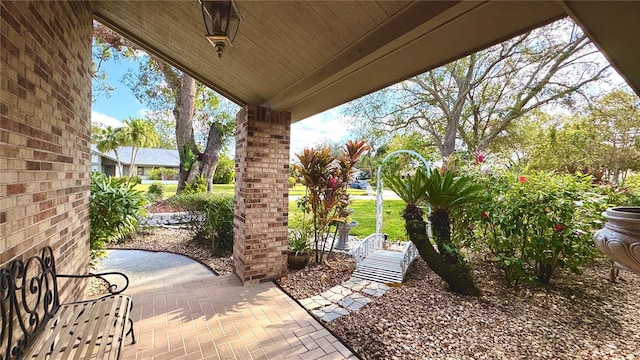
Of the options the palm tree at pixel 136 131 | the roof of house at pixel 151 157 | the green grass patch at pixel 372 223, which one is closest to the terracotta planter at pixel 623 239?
the green grass patch at pixel 372 223

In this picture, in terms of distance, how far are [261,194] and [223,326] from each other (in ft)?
5.57

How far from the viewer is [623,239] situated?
5.12 feet

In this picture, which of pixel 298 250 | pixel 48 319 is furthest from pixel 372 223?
pixel 48 319

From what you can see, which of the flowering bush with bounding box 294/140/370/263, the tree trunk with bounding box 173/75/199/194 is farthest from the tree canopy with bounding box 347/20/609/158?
the tree trunk with bounding box 173/75/199/194

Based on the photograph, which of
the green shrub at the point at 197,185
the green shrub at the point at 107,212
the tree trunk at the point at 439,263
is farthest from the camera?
the green shrub at the point at 197,185

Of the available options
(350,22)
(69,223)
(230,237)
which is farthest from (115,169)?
(350,22)

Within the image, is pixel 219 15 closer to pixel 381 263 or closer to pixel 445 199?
pixel 445 199

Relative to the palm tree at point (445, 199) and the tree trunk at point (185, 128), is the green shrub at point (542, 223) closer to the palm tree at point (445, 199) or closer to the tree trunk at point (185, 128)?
the palm tree at point (445, 199)

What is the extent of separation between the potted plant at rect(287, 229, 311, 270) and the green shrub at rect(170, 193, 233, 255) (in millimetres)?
1268

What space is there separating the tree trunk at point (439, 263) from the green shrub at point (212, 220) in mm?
3342

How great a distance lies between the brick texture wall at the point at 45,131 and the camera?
1485 mm

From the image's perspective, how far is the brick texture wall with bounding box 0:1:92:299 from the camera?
149 cm

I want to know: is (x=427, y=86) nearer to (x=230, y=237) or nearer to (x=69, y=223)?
(x=230, y=237)

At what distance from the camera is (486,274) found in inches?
161
